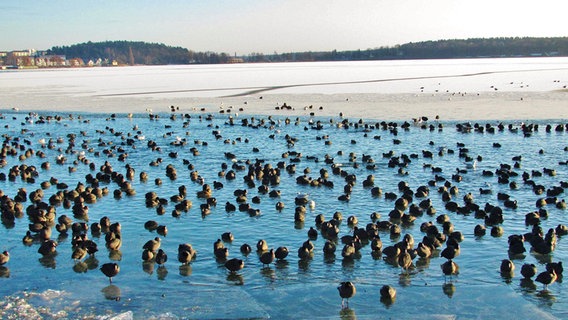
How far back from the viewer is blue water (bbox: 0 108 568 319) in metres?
10.7

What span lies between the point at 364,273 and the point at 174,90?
185 feet

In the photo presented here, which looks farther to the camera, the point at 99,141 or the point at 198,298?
the point at 99,141

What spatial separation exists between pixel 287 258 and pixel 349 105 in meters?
34.0

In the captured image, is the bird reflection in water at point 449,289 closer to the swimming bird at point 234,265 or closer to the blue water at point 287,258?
the blue water at point 287,258

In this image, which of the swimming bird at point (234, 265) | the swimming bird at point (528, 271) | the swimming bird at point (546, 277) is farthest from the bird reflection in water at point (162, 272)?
the swimming bird at point (546, 277)

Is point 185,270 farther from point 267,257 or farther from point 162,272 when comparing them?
point 267,257

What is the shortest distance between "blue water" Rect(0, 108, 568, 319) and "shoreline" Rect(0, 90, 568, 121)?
11377 millimetres

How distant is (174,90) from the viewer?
65688 millimetres

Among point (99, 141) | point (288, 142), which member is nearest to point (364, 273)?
point (288, 142)

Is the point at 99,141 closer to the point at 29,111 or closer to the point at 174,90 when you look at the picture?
the point at 29,111

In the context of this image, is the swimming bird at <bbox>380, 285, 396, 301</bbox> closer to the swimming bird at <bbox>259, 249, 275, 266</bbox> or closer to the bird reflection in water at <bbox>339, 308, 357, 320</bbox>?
the bird reflection in water at <bbox>339, 308, 357, 320</bbox>

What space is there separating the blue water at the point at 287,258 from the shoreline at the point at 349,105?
1138 cm

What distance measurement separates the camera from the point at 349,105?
46.1 meters

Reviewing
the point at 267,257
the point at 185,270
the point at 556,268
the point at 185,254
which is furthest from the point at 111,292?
the point at 556,268
